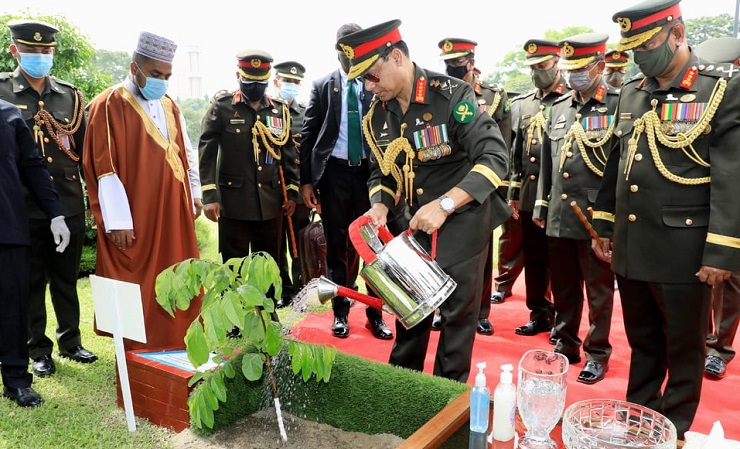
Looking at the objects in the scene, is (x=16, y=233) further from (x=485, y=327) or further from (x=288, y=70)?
(x=288, y=70)

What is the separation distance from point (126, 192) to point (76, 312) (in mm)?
942

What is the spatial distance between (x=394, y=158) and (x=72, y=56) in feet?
13.4

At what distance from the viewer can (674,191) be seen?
2.20m

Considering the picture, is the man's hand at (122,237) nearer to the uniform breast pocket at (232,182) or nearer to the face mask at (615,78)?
the uniform breast pocket at (232,182)

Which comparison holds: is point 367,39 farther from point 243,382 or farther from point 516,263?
point 516,263

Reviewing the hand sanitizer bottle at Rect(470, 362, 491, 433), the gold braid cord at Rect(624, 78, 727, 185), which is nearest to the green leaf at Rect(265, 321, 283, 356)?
the hand sanitizer bottle at Rect(470, 362, 491, 433)

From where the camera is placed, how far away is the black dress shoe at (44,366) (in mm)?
3244

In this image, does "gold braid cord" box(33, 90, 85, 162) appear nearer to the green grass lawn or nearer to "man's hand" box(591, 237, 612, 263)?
the green grass lawn

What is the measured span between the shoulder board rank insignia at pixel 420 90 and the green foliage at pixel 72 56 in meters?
3.97

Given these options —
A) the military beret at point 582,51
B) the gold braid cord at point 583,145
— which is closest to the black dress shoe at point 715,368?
the gold braid cord at point 583,145

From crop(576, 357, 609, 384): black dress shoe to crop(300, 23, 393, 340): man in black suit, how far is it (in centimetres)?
124

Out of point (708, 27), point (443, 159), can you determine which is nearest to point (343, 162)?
point (443, 159)

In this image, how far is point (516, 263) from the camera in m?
4.61

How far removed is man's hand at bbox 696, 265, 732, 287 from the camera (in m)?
2.08
